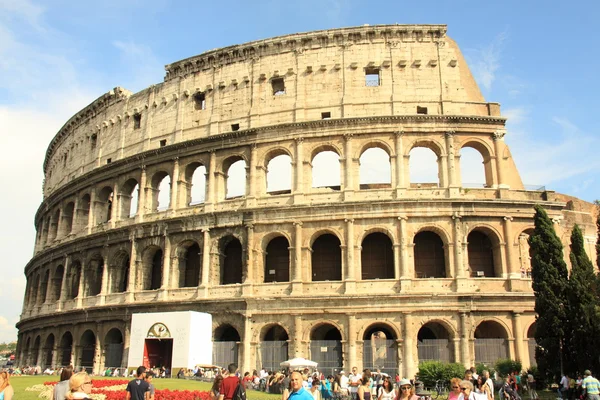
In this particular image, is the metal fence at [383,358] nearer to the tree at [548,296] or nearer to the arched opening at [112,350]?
the tree at [548,296]

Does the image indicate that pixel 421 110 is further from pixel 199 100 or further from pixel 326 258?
pixel 199 100

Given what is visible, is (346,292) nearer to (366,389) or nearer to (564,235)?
(564,235)

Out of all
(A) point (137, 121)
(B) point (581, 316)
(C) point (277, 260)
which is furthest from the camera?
(A) point (137, 121)

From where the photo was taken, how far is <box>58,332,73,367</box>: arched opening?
1312 inches

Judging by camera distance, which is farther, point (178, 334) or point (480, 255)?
point (480, 255)

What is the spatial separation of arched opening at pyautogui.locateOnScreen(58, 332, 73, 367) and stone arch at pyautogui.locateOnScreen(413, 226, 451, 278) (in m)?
20.9

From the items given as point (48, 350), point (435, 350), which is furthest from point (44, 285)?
point (435, 350)

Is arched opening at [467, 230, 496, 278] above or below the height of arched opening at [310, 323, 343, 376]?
above

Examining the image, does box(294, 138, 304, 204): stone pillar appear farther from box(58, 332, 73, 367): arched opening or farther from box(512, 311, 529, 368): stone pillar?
box(58, 332, 73, 367): arched opening

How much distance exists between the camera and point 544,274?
20688 millimetres

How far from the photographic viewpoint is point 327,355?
24750 mm

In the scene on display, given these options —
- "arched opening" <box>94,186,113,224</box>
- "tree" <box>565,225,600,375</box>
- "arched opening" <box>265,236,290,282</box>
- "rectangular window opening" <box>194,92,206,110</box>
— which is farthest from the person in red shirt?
"arched opening" <box>94,186,113,224</box>

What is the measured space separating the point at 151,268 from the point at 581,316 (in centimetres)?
2080

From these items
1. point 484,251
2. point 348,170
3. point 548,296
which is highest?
point 348,170
